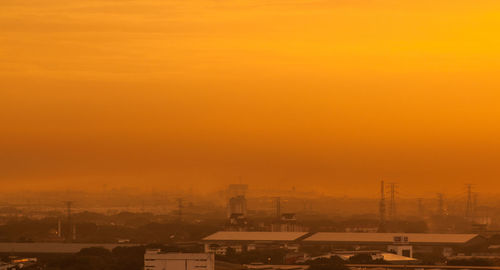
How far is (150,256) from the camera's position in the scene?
4766 centimetres

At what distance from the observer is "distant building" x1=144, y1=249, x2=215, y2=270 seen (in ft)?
152

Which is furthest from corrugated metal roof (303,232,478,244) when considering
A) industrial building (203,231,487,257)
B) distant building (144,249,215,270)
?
distant building (144,249,215,270)

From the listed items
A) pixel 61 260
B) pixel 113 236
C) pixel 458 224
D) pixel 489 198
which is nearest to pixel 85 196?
pixel 489 198

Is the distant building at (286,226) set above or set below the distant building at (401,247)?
above

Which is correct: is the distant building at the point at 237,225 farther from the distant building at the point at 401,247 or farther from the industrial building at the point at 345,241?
the distant building at the point at 401,247

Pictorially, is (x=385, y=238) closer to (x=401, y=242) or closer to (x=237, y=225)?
(x=401, y=242)

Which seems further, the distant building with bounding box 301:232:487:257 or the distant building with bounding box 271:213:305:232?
the distant building with bounding box 271:213:305:232

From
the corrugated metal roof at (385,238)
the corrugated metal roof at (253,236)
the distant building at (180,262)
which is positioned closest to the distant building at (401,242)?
the corrugated metal roof at (385,238)

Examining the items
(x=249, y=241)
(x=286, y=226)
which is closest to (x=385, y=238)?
(x=249, y=241)

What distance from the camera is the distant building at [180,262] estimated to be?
46.4 meters

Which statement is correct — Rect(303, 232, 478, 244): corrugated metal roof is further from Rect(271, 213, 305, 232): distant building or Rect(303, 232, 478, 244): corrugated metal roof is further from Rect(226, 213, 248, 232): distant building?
Rect(271, 213, 305, 232): distant building

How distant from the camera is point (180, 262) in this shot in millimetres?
46594

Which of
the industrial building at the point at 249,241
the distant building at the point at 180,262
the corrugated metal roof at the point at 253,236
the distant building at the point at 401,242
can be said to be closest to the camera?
the distant building at the point at 180,262

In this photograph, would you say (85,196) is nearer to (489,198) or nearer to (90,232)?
(489,198)
